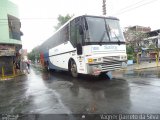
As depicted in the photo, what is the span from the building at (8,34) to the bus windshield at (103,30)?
721 inches

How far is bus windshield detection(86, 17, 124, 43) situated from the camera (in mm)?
10016

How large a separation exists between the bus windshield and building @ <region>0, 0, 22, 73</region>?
60.1 feet

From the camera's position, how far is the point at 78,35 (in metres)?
10.8

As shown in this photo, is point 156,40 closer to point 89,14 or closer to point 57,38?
point 57,38

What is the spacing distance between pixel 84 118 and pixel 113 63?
6.06 metres

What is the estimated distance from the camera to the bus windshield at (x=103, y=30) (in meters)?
10.0

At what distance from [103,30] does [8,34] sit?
19332 millimetres

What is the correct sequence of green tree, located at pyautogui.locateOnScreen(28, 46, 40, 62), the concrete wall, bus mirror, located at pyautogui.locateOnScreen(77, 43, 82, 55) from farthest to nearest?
green tree, located at pyautogui.locateOnScreen(28, 46, 40, 62) < the concrete wall < bus mirror, located at pyautogui.locateOnScreen(77, 43, 82, 55)

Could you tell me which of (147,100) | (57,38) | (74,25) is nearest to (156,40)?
(57,38)

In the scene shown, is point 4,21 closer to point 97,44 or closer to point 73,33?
point 73,33

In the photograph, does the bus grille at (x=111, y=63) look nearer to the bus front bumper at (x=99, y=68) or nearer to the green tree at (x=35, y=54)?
the bus front bumper at (x=99, y=68)

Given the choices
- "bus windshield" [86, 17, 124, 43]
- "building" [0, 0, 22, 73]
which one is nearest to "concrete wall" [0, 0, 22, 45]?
"building" [0, 0, 22, 73]

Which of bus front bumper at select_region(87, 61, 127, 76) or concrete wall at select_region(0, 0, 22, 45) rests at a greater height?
concrete wall at select_region(0, 0, 22, 45)

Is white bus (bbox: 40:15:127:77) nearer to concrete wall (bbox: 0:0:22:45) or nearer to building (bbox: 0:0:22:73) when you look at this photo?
concrete wall (bbox: 0:0:22:45)
